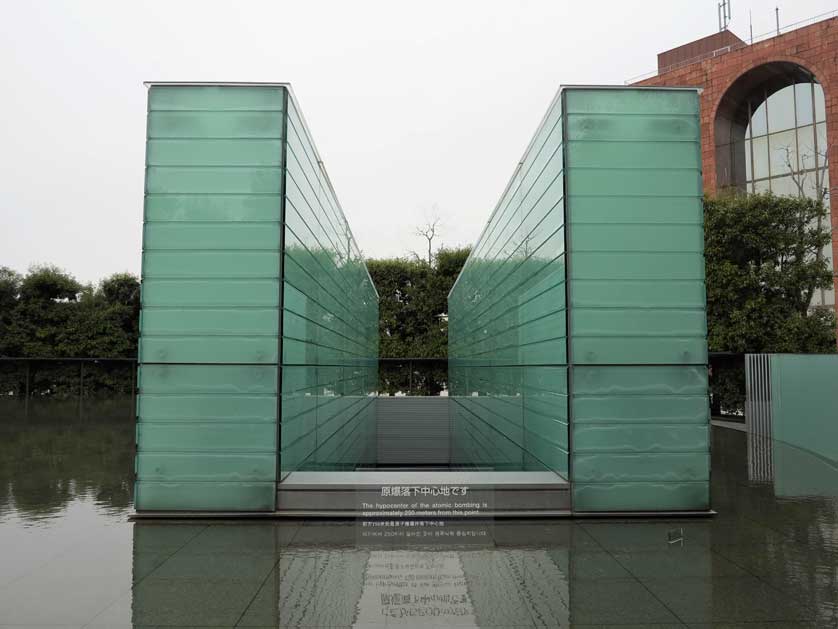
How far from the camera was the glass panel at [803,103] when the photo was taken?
27859 mm

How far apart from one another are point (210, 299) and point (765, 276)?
17.0m

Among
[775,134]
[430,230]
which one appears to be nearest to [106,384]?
[430,230]

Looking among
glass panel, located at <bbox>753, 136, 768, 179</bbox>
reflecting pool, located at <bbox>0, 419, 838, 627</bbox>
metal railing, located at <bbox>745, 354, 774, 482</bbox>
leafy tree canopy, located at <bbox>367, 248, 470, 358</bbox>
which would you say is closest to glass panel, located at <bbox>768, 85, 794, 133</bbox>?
glass panel, located at <bbox>753, 136, 768, 179</bbox>

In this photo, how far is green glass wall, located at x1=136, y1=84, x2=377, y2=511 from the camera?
269 inches

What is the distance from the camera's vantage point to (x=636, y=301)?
22.8 feet

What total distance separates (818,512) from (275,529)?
5409 millimetres

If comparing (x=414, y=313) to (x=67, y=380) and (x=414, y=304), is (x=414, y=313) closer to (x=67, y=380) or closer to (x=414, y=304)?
(x=414, y=304)

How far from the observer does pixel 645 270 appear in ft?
22.9

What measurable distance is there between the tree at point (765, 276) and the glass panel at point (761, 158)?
34.9ft

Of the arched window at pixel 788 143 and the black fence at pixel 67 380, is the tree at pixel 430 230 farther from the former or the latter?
the black fence at pixel 67 380

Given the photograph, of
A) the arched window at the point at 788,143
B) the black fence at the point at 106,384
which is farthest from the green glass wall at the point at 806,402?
the arched window at the point at 788,143

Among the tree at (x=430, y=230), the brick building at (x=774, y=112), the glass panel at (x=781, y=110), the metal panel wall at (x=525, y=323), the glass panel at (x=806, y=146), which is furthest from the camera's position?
the tree at (x=430, y=230)

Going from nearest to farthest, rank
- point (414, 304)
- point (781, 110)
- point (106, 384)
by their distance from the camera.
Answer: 1. point (414, 304)
2. point (106, 384)
3. point (781, 110)

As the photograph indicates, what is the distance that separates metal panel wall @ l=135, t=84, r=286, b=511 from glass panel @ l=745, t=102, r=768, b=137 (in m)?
28.3
